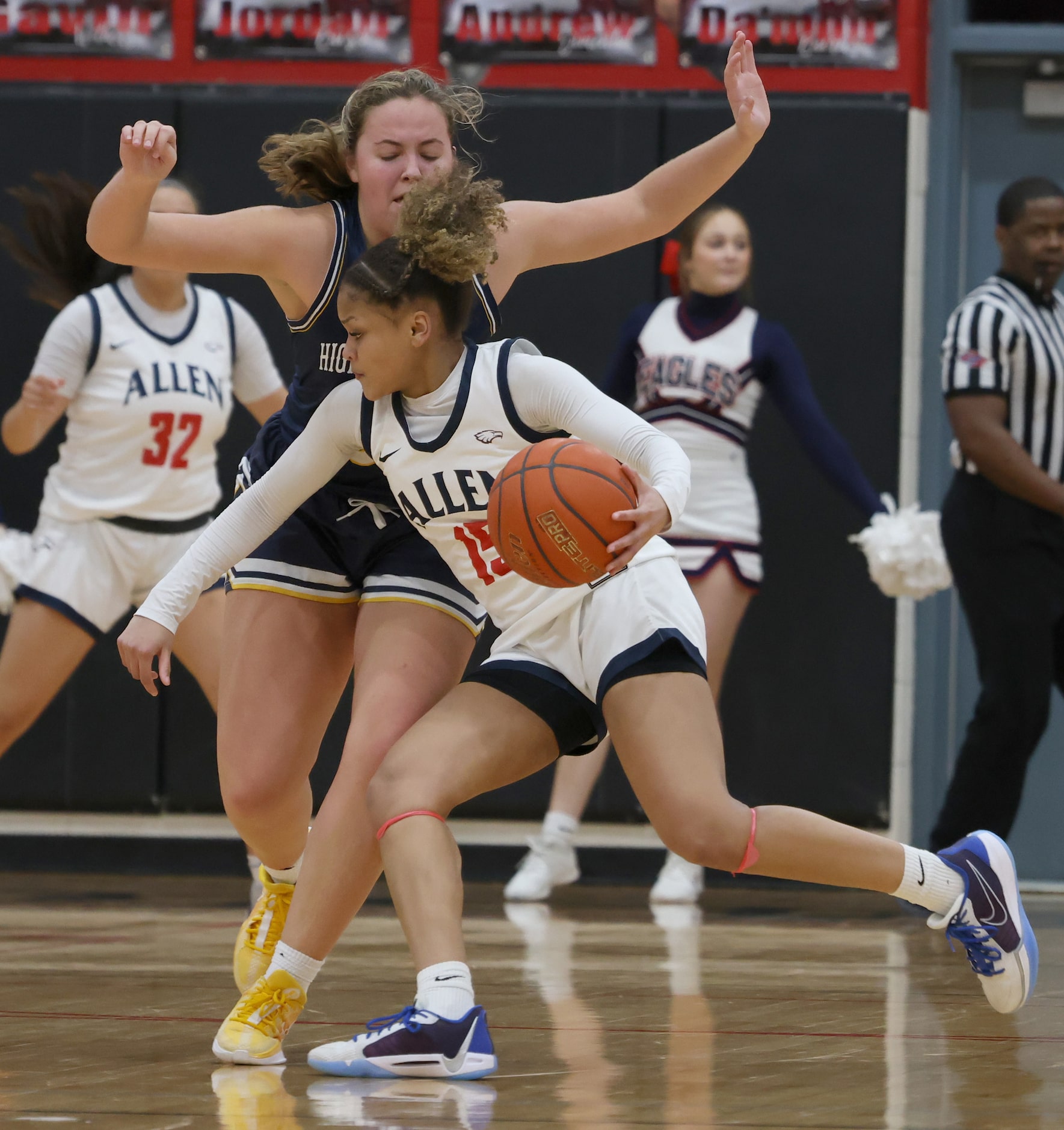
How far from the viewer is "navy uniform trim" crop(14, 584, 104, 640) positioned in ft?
18.4

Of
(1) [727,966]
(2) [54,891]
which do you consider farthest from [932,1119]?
(2) [54,891]

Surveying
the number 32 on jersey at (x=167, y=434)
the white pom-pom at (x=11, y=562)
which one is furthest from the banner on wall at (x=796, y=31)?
the white pom-pom at (x=11, y=562)

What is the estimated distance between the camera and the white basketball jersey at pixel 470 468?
132 inches

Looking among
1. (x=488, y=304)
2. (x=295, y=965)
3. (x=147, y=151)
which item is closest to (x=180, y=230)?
(x=147, y=151)

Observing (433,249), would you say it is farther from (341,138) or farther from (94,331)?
(94,331)

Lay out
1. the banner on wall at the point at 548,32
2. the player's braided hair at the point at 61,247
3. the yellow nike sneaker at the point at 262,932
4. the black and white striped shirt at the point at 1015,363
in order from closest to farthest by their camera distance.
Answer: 1. the yellow nike sneaker at the point at 262,932
2. the black and white striped shirt at the point at 1015,363
3. the player's braided hair at the point at 61,247
4. the banner on wall at the point at 548,32

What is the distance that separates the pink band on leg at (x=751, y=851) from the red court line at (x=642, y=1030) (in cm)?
51

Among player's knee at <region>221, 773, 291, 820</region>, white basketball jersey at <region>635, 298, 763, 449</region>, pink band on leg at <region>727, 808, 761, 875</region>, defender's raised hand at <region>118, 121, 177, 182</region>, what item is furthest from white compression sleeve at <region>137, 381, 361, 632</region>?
white basketball jersey at <region>635, 298, 763, 449</region>

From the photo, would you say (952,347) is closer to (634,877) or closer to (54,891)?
(634,877)

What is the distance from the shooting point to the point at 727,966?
15.2ft

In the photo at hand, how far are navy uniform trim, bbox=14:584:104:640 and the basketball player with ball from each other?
2.23 metres

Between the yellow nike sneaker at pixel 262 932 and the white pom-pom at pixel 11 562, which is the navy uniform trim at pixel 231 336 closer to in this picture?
the white pom-pom at pixel 11 562

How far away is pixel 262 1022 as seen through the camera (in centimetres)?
330

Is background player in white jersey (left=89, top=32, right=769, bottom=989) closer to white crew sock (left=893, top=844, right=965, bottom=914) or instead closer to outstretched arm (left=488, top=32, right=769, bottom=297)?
outstretched arm (left=488, top=32, right=769, bottom=297)
